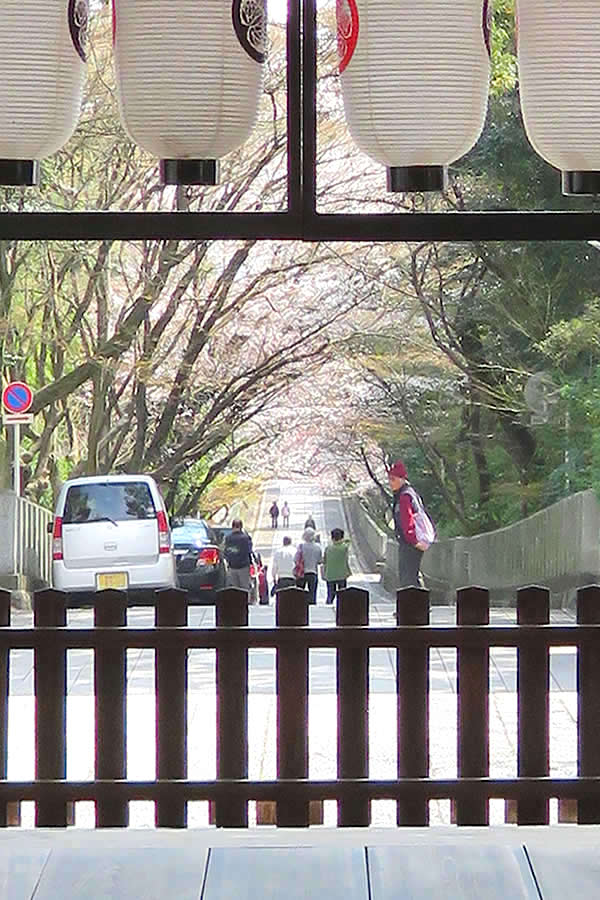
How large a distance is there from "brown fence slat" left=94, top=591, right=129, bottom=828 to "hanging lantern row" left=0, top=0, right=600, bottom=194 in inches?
38.2

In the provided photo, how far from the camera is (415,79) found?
970mm

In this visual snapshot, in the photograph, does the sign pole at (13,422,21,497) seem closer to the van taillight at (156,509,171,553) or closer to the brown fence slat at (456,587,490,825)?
the van taillight at (156,509,171,553)

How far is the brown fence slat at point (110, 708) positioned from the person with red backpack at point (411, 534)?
3.87 m

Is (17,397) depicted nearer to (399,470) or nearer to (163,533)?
(163,533)

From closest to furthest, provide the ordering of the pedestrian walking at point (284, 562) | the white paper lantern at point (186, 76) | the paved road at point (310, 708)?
the white paper lantern at point (186, 76) < the paved road at point (310, 708) < the pedestrian walking at point (284, 562)

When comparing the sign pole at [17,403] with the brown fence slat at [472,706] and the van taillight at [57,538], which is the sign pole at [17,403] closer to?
the van taillight at [57,538]

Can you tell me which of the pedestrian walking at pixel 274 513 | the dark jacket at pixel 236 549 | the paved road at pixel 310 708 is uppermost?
the pedestrian walking at pixel 274 513

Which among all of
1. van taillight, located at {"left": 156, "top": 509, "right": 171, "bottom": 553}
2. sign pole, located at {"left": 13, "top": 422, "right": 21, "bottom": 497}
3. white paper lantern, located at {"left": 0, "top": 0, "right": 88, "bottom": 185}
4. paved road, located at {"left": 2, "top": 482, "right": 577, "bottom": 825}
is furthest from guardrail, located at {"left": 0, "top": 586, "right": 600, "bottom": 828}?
sign pole, located at {"left": 13, "top": 422, "right": 21, "bottom": 497}

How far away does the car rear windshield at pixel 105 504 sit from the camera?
5625 millimetres

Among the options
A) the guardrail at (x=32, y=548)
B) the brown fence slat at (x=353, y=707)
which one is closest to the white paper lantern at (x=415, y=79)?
the brown fence slat at (x=353, y=707)

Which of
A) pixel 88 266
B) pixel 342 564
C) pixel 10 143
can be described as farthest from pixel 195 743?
pixel 10 143

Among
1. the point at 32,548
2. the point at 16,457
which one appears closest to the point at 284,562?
the point at 32,548

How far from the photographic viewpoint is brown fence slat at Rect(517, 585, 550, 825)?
74.6 inches

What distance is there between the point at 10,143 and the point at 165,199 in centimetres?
459
